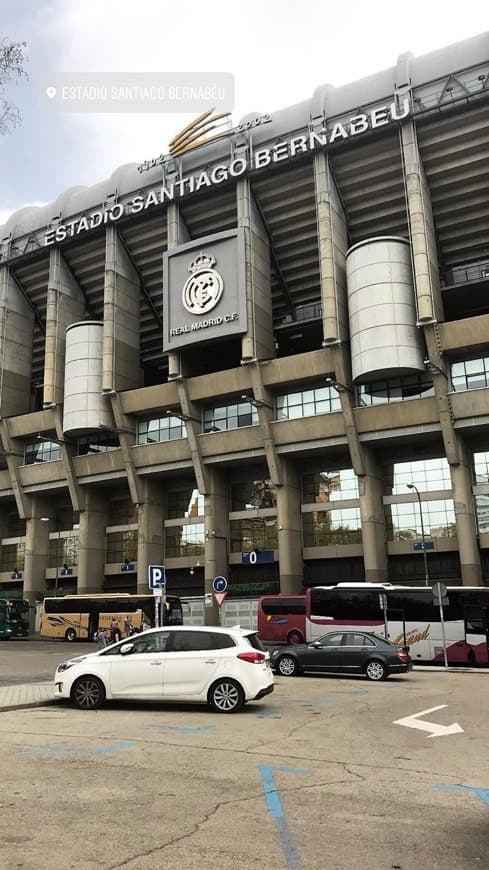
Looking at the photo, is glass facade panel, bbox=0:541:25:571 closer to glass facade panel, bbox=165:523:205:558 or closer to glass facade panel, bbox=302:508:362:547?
glass facade panel, bbox=165:523:205:558

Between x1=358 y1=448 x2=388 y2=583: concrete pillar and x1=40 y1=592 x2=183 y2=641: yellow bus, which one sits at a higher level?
x1=358 y1=448 x2=388 y2=583: concrete pillar

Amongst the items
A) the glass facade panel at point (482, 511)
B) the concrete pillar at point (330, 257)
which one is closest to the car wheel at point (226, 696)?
the concrete pillar at point (330, 257)

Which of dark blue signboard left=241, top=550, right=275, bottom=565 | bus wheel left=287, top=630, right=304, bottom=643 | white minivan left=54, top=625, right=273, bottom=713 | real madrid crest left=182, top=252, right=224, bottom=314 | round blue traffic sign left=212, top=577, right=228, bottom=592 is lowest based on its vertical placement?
bus wheel left=287, top=630, right=304, bottom=643

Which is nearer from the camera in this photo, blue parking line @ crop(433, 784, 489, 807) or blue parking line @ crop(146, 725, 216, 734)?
blue parking line @ crop(433, 784, 489, 807)

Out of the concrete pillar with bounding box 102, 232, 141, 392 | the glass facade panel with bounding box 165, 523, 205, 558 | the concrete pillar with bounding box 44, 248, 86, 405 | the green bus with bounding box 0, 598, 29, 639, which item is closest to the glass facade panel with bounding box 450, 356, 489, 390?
the glass facade panel with bounding box 165, 523, 205, 558

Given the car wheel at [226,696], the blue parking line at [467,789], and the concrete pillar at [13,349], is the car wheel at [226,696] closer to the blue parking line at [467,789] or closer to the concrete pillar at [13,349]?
the blue parking line at [467,789]

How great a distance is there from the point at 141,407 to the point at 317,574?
16.7 metres

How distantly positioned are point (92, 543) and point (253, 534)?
42.4ft

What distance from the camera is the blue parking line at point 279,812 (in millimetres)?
4695

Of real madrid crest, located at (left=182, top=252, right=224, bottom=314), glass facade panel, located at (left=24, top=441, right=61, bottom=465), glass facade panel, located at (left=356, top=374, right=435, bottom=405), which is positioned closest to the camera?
glass facade panel, located at (left=356, top=374, right=435, bottom=405)

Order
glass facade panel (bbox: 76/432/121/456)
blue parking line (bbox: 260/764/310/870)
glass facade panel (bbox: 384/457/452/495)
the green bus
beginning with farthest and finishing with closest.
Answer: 1. glass facade panel (bbox: 76/432/121/456)
2. the green bus
3. glass facade panel (bbox: 384/457/452/495)
4. blue parking line (bbox: 260/764/310/870)

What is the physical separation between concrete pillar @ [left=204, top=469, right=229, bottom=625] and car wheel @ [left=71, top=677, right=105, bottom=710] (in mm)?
30785

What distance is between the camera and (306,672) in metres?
20.0

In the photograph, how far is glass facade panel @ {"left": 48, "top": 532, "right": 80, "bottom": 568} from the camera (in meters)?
53.8
